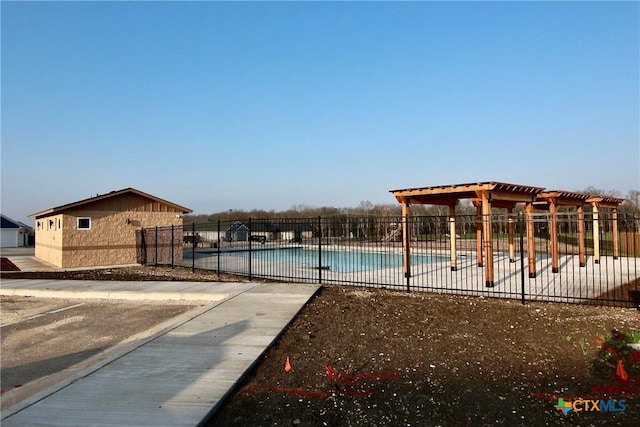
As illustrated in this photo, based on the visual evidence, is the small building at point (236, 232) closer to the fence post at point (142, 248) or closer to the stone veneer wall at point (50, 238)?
the fence post at point (142, 248)

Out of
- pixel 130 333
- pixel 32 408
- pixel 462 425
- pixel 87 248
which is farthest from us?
pixel 87 248

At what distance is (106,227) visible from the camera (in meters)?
18.5

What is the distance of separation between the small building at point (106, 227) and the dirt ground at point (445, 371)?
14.5 metres

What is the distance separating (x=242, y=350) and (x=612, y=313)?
6.72 m

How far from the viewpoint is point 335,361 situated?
16.7ft

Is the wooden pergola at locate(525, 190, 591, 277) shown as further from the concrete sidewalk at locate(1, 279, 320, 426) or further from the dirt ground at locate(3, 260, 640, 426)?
the concrete sidewalk at locate(1, 279, 320, 426)

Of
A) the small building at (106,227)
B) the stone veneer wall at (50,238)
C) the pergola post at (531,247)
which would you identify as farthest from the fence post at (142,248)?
the pergola post at (531,247)

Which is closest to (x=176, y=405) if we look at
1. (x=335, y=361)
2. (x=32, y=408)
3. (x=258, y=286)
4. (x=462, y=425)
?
(x=32, y=408)

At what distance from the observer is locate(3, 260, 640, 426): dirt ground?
3.68m

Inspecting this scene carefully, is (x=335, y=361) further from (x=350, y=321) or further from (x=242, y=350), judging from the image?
(x=350, y=321)

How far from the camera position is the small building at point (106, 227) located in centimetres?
1759

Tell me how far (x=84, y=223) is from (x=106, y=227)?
91 cm

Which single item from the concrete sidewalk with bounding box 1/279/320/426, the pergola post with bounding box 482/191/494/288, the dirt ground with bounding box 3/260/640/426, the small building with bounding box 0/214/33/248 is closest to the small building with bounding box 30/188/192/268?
the concrete sidewalk with bounding box 1/279/320/426

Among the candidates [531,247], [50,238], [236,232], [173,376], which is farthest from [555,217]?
[236,232]
